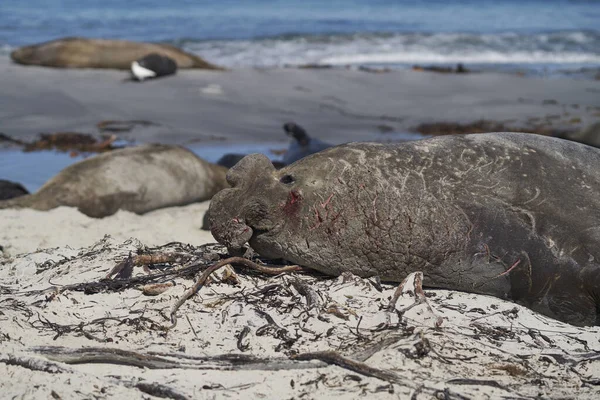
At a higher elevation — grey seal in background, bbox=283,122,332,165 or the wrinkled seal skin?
the wrinkled seal skin

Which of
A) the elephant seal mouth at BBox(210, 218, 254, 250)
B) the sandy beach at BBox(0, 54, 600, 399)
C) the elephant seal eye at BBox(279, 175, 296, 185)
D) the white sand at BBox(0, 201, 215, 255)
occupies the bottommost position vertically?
the white sand at BBox(0, 201, 215, 255)

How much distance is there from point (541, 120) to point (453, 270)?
30.1 feet

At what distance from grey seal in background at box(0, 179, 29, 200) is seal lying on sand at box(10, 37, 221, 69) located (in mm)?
8615

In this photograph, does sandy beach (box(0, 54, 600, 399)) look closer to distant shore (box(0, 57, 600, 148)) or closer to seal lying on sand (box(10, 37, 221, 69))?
distant shore (box(0, 57, 600, 148))

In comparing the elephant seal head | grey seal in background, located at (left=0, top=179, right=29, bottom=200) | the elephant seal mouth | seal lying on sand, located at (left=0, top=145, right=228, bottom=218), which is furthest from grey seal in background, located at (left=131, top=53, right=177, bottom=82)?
the elephant seal mouth

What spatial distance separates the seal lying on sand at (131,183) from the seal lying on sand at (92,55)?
809cm

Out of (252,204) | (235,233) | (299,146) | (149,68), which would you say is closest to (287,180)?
(252,204)

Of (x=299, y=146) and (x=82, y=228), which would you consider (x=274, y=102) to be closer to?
(x=299, y=146)

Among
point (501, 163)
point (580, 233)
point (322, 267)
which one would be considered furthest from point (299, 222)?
point (580, 233)

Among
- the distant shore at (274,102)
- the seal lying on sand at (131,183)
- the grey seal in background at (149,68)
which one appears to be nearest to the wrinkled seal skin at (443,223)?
the seal lying on sand at (131,183)

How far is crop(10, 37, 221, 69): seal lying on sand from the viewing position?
16.4 metres

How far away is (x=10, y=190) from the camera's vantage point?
26.0ft

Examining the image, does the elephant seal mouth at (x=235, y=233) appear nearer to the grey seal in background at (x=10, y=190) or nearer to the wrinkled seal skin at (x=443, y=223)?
the wrinkled seal skin at (x=443, y=223)

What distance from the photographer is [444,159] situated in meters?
4.30
